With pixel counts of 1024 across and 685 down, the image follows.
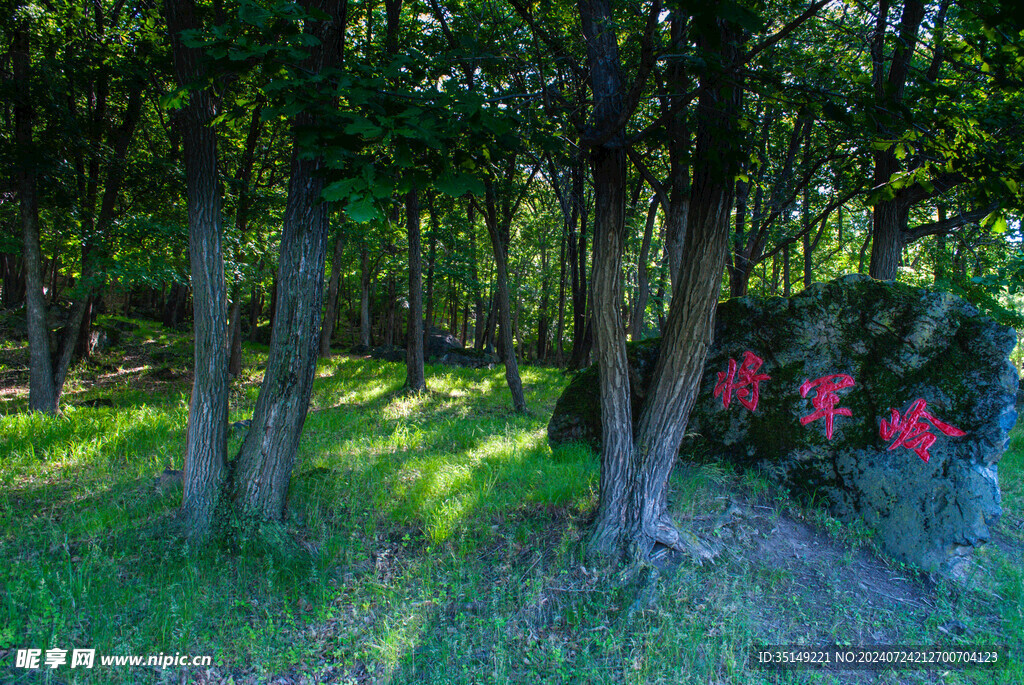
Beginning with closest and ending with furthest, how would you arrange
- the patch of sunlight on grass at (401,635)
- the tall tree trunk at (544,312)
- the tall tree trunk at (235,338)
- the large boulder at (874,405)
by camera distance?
the patch of sunlight on grass at (401,635) < the large boulder at (874,405) < the tall tree trunk at (235,338) < the tall tree trunk at (544,312)

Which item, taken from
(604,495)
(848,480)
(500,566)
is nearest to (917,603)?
(848,480)

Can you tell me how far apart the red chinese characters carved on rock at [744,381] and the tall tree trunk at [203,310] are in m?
4.82

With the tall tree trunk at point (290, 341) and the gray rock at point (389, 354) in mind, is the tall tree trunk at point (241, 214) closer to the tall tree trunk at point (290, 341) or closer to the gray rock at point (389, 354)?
the gray rock at point (389, 354)

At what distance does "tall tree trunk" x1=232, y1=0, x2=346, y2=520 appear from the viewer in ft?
13.1

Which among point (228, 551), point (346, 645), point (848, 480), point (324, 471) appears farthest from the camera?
point (324, 471)

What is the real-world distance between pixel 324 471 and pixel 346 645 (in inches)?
93.4

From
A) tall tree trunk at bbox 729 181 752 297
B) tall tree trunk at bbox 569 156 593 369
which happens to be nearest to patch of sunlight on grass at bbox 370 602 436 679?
tall tree trunk at bbox 729 181 752 297

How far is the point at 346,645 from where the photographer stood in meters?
3.25

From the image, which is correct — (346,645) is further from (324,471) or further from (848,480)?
(848,480)

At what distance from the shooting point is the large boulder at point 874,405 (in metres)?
4.70

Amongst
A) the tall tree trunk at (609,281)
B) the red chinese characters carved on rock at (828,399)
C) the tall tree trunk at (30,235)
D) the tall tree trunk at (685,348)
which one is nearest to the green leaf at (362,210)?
the tall tree trunk at (609,281)

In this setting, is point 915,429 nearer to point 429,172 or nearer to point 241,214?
point 429,172

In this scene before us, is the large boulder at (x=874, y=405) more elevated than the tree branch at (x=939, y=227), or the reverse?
the tree branch at (x=939, y=227)

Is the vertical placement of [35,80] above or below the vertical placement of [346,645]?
above
